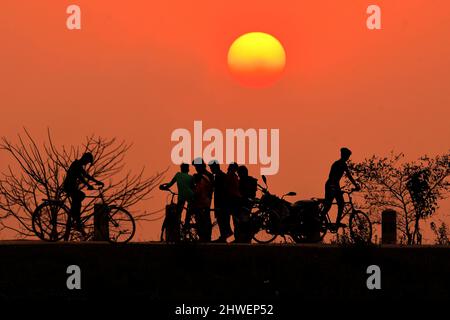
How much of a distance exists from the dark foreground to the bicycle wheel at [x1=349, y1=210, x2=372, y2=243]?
2.04 m

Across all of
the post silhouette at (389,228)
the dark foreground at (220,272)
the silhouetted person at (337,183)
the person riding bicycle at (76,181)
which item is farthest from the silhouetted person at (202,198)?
the post silhouette at (389,228)

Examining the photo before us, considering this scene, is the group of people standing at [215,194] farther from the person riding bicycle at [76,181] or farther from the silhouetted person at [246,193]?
the person riding bicycle at [76,181]

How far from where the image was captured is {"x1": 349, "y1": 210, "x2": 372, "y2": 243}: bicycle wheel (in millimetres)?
31344

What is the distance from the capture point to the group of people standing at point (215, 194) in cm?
3023

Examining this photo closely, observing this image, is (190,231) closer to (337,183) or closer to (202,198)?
(202,198)

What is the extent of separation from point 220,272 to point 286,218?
4.66m

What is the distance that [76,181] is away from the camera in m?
29.9

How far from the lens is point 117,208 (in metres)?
30.2

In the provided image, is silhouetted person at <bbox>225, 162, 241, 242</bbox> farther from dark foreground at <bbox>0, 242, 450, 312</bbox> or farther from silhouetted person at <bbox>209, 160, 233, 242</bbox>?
dark foreground at <bbox>0, 242, 450, 312</bbox>

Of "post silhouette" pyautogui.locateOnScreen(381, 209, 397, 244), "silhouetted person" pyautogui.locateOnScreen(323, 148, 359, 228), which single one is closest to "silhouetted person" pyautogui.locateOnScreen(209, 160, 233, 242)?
"silhouetted person" pyautogui.locateOnScreen(323, 148, 359, 228)

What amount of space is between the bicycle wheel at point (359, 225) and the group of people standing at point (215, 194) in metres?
2.23

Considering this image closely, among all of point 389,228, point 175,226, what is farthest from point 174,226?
point 389,228

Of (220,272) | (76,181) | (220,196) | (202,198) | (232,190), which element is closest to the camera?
(220,272)
